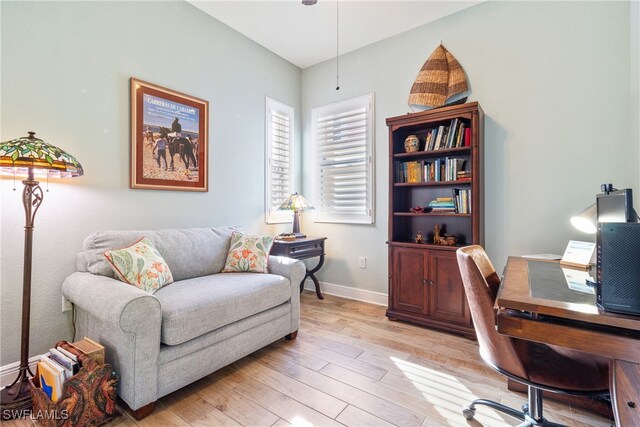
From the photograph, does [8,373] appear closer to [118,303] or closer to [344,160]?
[118,303]

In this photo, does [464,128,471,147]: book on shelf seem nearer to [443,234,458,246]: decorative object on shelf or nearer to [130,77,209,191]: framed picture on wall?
[443,234,458,246]: decorative object on shelf

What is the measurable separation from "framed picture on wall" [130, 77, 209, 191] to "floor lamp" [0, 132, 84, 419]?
70cm

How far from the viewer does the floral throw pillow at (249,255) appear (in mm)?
2455

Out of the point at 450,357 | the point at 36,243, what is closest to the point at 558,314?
the point at 450,357

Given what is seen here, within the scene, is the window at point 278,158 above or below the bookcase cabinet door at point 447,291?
above

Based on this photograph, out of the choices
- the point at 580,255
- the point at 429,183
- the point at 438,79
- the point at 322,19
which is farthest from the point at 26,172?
the point at 580,255

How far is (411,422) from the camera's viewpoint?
149cm

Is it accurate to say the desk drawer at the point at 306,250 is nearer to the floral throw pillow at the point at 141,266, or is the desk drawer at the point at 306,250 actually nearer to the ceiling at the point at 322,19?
the floral throw pillow at the point at 141,266

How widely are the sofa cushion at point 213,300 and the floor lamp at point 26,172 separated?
663 mm

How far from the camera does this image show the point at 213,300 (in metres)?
1.78

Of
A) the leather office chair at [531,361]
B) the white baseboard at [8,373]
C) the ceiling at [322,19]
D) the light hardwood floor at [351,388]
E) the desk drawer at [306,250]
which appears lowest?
the light hardwood floor at [351,388]

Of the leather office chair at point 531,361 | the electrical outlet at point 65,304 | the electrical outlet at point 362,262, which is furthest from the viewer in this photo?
the electrical outlet at point 362,262

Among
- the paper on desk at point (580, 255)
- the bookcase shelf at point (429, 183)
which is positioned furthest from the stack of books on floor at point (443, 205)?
the paper on desk at point (580, 255)

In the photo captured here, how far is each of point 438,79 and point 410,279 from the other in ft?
6.40
